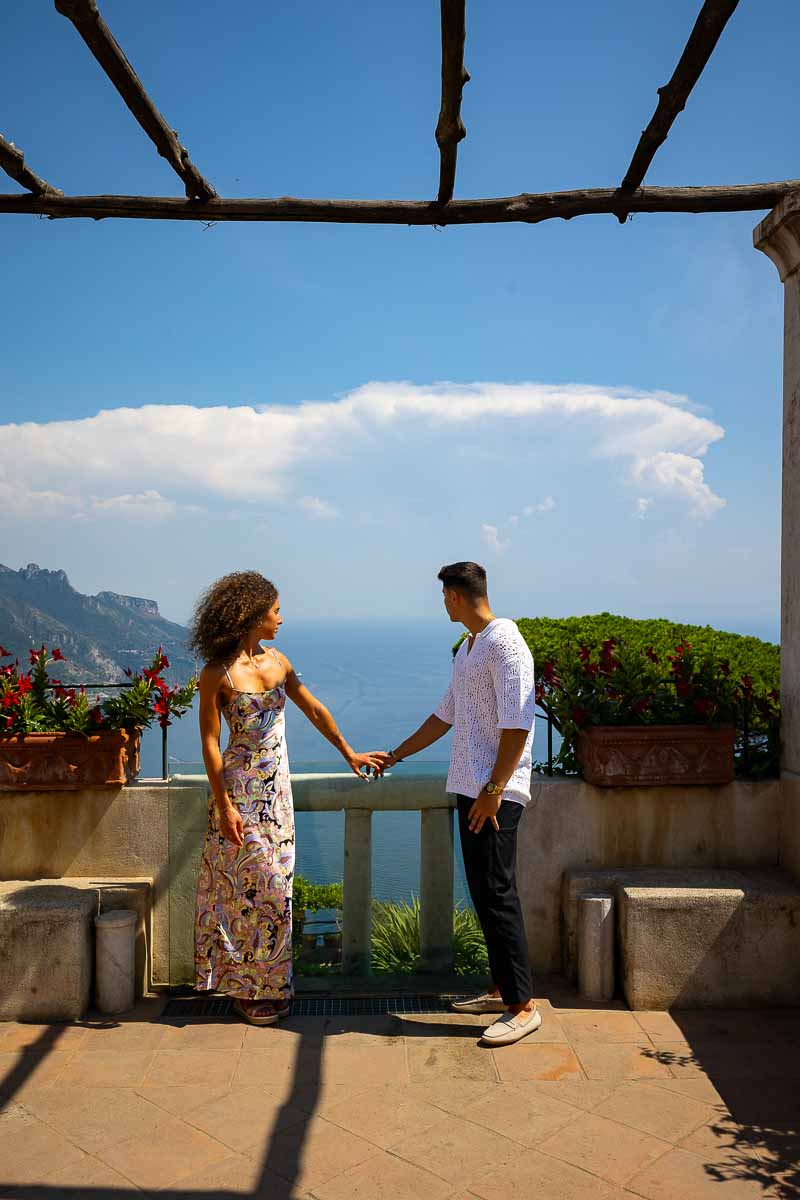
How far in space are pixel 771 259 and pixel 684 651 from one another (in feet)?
6.16

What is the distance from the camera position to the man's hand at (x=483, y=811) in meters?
3.65

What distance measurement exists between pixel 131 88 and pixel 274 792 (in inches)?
106

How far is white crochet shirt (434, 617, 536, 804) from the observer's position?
3639 millimetres

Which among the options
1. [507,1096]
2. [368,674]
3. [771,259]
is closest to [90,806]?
[507,1096]

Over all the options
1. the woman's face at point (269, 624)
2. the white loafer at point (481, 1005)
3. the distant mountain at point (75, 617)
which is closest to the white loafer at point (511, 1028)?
the white loafer at point (481, 1005)

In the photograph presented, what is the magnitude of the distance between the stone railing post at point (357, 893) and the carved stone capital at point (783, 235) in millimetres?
3165

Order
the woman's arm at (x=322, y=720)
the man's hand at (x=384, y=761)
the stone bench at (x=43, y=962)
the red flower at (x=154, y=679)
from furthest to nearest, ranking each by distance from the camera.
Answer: the red flower at (x=154, y=679)
the man's hand at (x=384, y=761)
the woman's arm at (x=322, y=720)
the stone bench at (x=43, y=962)

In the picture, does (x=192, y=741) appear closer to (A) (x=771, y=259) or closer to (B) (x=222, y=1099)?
(B) (x=222, y=1099)

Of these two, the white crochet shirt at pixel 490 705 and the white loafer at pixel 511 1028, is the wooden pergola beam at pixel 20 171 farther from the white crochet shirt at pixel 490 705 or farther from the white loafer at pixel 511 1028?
the white loafer at pixel 511 1028

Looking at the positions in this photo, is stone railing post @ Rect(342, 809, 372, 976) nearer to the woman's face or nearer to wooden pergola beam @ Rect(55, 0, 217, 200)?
the woman's face

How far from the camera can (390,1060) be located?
3518 mm

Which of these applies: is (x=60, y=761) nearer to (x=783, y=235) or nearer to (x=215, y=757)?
(x=215, y=757)

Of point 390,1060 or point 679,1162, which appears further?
point 390,1060

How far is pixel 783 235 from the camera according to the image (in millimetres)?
4277
